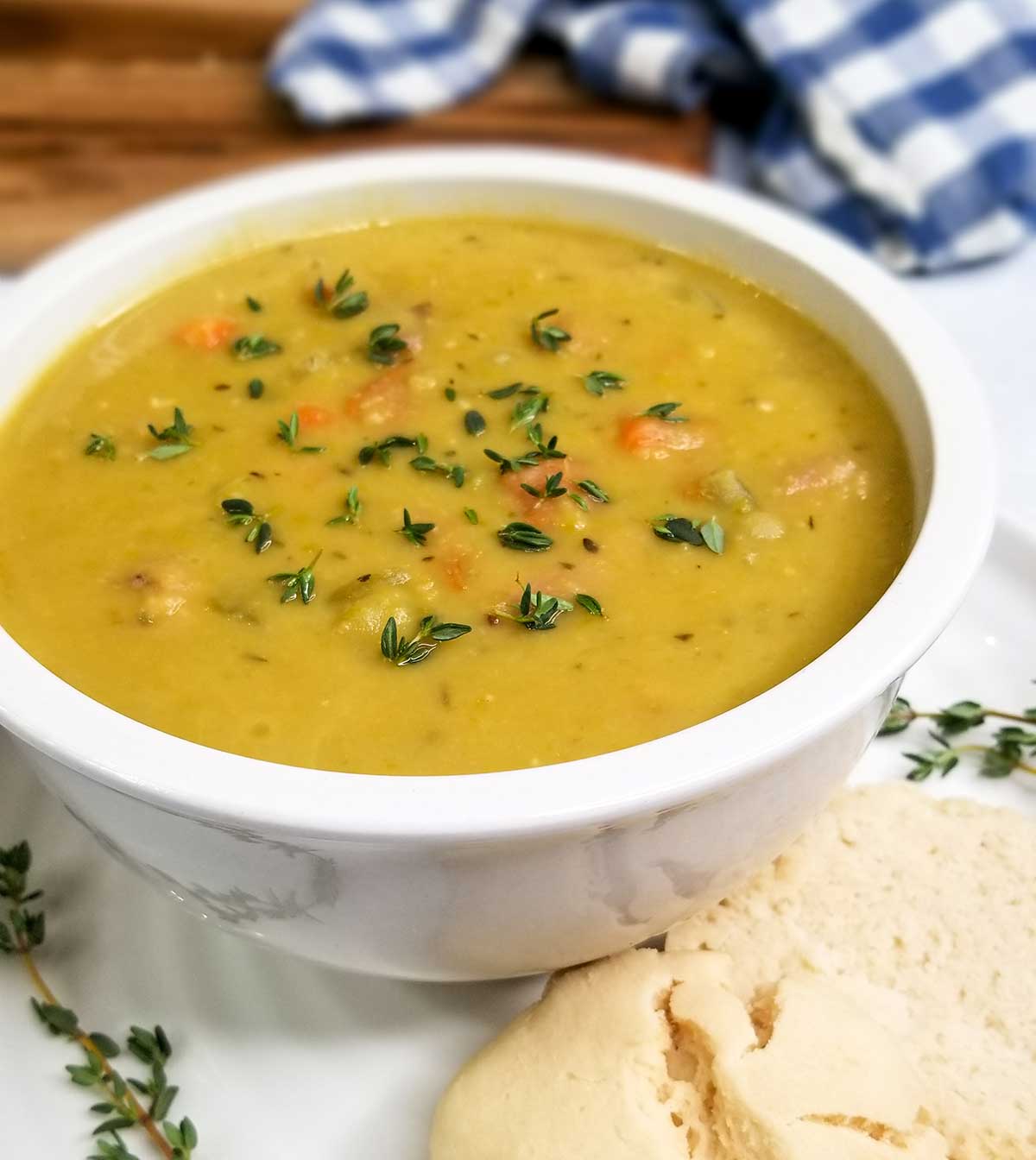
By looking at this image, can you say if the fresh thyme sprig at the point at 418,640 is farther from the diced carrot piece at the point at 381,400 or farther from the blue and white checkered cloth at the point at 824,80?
the blue and white checkered cloth at the point at 824,80

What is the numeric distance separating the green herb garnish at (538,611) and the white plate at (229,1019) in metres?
0.49

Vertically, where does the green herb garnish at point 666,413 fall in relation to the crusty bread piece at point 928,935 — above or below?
above

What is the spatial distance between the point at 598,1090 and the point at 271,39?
3.37 m

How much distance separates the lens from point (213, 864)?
157cm

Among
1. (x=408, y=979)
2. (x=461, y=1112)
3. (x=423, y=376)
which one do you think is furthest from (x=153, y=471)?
(x=461, y=1112)

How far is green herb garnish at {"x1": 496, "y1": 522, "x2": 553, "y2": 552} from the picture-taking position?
1.81m

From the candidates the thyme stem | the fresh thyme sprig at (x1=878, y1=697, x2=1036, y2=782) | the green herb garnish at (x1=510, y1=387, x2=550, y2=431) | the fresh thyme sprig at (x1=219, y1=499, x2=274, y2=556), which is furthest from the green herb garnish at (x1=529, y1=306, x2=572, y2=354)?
the thyme stem

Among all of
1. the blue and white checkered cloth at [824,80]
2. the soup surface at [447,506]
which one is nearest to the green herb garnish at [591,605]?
the soup surface at [447,506]

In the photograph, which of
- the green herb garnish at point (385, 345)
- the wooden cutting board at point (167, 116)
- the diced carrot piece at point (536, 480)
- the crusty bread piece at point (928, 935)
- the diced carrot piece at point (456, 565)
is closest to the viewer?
the crusty bread piece at point (928, 935)

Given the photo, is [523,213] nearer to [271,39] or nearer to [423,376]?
[423,376]

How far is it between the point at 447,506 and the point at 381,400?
0.86ft

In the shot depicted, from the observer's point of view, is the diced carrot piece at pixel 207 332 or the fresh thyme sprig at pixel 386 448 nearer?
the fresh thyme sprig at pixel 386 448

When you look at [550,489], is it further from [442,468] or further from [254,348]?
[254,348]

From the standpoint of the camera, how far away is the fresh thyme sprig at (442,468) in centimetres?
193
